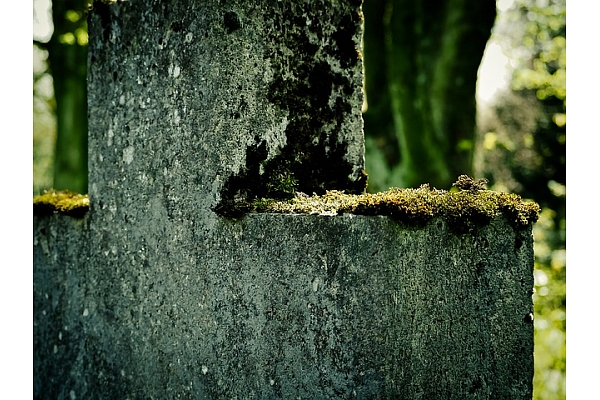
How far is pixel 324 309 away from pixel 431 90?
6.46 m

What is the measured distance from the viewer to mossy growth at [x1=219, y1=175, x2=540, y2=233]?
252cm

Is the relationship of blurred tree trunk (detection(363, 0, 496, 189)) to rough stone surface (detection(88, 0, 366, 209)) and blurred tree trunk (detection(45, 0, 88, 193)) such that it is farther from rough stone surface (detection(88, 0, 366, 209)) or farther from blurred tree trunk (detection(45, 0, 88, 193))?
rough stone surface (detection(88, 0, 366, 209))

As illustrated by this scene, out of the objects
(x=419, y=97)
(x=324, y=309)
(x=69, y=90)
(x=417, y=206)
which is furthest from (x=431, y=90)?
(x=324, y=309)

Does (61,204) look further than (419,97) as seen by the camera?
No

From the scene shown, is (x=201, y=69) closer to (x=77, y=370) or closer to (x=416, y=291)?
(x=416, y=291)

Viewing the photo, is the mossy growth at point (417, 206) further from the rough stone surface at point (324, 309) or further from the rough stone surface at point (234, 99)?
the rough stone surface at point (234, 99)

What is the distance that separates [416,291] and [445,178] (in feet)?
19.6

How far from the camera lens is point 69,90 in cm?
1016

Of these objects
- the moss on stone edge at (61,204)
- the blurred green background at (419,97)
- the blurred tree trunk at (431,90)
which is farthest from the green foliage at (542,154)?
the moss on stone edge at (61,204)

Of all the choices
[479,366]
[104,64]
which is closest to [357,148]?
[479,366]

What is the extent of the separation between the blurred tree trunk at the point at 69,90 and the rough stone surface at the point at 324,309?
7183 mm

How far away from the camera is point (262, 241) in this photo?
2.64 m

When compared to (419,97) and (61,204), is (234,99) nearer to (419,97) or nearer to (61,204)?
(61,204)

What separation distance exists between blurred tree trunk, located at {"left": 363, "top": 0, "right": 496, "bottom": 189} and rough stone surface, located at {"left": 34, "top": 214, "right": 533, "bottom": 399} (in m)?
5.56
